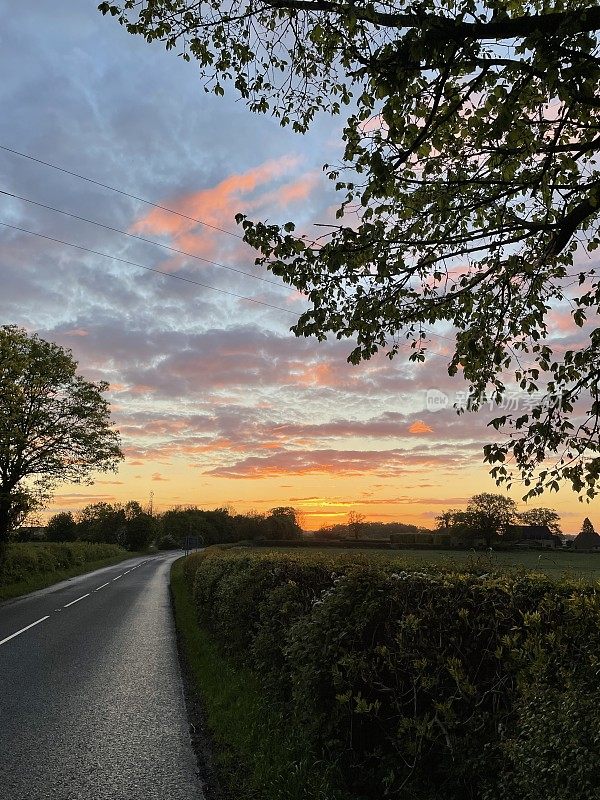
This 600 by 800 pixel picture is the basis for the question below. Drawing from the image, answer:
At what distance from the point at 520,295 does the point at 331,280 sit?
3154 mm

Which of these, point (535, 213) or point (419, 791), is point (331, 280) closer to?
point (535, 213)

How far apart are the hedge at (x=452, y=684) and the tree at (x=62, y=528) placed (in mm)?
109019

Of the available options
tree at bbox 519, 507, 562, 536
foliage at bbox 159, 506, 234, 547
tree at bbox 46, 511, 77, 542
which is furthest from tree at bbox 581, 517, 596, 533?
tree at bbox 46, 511, 77, 542

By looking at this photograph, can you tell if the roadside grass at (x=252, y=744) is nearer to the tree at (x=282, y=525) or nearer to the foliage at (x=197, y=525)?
the tree at (x=282, y=525)

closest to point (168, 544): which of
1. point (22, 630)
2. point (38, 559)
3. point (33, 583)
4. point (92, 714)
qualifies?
point (38, 559)

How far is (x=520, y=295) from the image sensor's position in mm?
8789

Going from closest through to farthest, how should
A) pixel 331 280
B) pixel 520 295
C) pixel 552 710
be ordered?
pixel 552 710 < pixel 331 280 < pixel 520 295

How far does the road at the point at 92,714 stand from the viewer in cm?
554

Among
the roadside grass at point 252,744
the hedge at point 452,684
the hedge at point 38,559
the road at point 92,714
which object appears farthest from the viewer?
the hedge at point 38,559

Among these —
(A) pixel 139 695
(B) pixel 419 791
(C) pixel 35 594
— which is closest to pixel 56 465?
(C) pixel 35 594

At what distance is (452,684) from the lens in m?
4.72

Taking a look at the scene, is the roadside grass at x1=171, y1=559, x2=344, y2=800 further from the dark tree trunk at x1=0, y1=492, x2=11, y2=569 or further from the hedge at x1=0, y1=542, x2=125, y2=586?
the hedge at x1=0, y1=542, x2=125, y2=586

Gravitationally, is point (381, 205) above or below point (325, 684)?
above

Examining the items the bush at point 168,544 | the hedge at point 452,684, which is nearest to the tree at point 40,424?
the hedge at point 452,684
